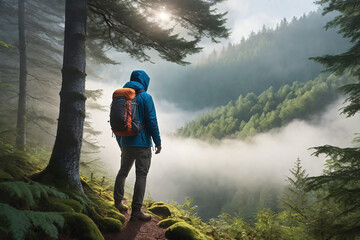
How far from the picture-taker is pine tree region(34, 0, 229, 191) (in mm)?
3664

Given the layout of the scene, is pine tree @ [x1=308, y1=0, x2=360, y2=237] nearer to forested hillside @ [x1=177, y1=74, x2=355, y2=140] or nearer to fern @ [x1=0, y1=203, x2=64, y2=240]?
fern @ [x1=0, y1=203, x2=64, y2=240]

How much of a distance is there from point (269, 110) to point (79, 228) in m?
144

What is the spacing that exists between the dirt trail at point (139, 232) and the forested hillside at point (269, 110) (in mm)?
124296

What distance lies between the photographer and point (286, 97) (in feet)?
432

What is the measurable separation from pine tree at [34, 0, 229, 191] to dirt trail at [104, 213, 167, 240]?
1070 mm

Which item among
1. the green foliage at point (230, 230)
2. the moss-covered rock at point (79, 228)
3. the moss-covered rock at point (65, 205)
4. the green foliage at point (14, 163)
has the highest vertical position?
the green foliage at point (14, 163)

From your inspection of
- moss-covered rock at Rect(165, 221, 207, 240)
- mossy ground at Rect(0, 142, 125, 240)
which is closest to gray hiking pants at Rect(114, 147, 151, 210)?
mossy ground at Rect(0, 142, 125, 240)

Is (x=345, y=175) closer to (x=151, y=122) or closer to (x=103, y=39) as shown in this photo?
(x=151, y=122)

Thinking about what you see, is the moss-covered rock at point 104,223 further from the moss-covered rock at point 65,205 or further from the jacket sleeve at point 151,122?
the jacket sleeve at point 151,122

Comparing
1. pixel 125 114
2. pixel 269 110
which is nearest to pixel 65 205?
pixel 125 114

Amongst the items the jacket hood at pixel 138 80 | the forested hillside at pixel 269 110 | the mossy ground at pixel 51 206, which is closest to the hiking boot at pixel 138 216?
the mossy ground at pixel 51 206

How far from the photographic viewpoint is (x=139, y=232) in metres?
3.37

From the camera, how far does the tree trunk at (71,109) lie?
139 inches

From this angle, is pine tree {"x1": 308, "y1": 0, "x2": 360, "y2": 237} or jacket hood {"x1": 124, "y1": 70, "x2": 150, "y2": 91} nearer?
pine tree {"x1": 308, "y1": 0, "x2": 360, "y2": 237}
